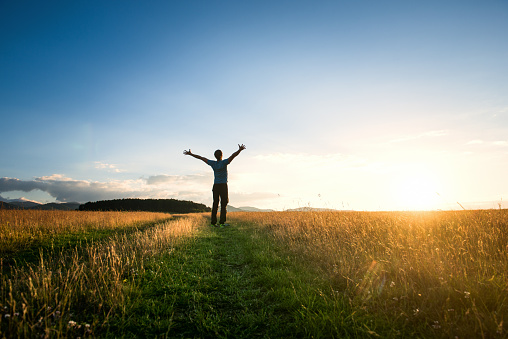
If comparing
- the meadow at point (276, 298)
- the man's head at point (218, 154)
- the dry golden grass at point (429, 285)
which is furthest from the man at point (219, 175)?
the dry golden grass at point (429, 285)

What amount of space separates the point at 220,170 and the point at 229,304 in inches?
350

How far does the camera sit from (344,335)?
8.20 ft

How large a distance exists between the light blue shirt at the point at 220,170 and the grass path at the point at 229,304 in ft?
22.9

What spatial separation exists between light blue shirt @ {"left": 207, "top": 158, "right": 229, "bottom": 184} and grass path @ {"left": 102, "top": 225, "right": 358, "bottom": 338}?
6965mm

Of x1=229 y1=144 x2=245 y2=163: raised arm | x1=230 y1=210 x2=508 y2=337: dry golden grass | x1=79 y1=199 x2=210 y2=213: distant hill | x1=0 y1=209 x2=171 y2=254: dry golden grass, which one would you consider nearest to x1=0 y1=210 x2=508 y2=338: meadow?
x1=230 y1=210 x2=508 y2=337: dry golden grass

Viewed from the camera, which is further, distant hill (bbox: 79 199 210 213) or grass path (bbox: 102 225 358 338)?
distant hill (bbox: 79 199 210 213)

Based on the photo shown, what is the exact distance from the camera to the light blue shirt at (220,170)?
11848mm

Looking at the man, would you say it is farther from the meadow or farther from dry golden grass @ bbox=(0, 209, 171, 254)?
the meadow

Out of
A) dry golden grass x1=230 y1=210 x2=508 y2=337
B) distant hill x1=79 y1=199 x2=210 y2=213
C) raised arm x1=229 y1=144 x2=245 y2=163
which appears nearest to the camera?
dry golden grass x1=230 y1=210 x2=508 y2=337

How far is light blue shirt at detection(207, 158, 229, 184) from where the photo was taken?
11848 mm

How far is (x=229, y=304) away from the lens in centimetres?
339

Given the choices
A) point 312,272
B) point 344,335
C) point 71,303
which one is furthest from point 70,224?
point 344,335

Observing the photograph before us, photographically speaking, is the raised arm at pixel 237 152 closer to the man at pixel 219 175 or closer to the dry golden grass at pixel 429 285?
the man at pixel 219 175

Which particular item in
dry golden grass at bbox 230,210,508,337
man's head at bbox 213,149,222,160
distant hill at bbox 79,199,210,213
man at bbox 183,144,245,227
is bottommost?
distant hill at bbox 79,199,210,213
